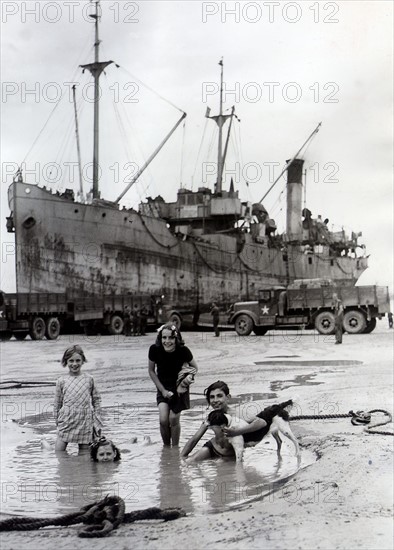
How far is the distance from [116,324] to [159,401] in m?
18.2

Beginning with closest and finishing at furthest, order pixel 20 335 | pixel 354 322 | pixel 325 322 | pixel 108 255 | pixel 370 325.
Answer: pixel 354 322 → pixel 325 322 → pixel 370 325 → pixel 20 335 → pixel 108 255

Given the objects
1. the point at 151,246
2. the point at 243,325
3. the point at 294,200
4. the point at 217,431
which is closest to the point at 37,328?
the point at 243,325

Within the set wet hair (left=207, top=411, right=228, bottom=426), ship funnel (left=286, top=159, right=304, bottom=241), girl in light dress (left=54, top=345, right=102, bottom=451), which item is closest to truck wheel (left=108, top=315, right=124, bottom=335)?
girl in light dress (left=54, top=345, right=102, bottom=451)

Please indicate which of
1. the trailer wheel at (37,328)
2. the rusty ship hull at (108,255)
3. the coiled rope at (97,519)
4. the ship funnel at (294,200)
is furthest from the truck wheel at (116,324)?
the ship funnel at (294,200)

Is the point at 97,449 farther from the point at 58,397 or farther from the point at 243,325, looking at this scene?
the point at 243,325

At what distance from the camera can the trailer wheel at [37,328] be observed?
24.4 m

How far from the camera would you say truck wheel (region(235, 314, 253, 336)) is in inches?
954

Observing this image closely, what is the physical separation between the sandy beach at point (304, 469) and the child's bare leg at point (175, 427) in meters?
1.21

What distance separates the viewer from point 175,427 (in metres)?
6.61

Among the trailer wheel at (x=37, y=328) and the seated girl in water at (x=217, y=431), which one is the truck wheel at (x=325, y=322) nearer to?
the trailer wheel at (x=37, y=328)

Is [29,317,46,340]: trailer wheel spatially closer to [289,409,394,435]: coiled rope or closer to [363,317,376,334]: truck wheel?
[363,317,376,334]: truck wheel

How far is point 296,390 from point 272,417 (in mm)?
4247

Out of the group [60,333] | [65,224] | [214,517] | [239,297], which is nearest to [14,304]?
[60,333]

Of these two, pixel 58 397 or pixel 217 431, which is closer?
pixel 217 431
